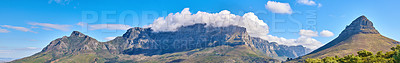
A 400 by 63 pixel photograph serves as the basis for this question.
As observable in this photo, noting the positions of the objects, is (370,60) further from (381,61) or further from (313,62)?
(313,62)

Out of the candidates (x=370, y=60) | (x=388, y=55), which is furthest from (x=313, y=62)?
(x=388, y=55)

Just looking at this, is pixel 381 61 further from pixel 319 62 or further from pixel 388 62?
pixel 319 62

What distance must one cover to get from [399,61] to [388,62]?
5301mm

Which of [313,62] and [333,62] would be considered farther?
[313,62]

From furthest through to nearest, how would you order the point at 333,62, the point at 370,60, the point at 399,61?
the point at 333,62
the point at 370,60
the point at 399,61

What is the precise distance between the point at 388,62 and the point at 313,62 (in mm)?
28104

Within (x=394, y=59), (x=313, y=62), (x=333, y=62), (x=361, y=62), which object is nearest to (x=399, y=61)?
(x=394, y=59)

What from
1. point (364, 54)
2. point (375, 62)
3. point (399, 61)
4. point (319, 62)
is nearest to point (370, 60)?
point (375, 62)

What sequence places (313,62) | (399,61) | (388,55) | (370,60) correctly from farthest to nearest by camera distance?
1. (388,55)
2. (313,62)
3. (370,60)
4. (399,61)

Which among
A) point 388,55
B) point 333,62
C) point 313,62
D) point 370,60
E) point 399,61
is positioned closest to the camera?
point 399,61

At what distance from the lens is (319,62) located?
120375 millimetres

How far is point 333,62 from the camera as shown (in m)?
113

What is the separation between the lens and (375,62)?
103062 mm

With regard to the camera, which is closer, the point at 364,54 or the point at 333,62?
the point at 333,62
